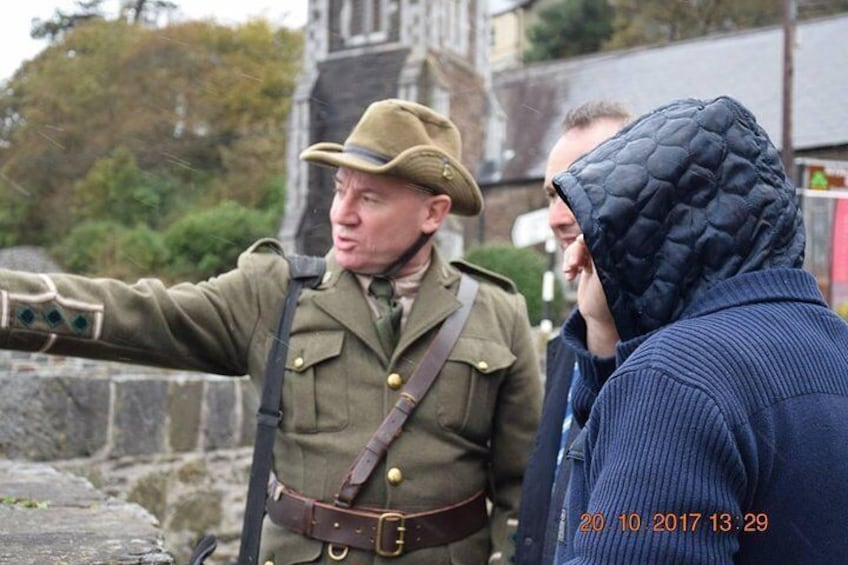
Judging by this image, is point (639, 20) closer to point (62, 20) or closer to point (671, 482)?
point (62, 20)

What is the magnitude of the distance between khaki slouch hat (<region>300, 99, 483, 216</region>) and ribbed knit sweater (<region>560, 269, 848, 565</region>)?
4.49ft

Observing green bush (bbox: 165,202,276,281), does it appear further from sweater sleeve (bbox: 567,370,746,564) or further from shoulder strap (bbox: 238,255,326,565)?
sweater sleeve (bbox: 567,370,746,564)

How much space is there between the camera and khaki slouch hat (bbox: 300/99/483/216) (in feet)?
8.55

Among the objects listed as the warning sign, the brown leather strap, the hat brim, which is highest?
the warning sign

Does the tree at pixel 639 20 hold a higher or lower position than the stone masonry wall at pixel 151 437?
higher

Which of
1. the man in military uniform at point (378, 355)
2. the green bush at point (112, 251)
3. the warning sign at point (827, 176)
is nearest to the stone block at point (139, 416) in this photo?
the man in military uniform at point (378, 355)

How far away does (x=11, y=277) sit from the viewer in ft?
6.72

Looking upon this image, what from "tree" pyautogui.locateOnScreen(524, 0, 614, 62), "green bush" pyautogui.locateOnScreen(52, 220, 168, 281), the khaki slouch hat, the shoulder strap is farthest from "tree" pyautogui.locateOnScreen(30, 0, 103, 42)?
"tree" pyautogui.locateOnScreen(524, 0, 614, 62)

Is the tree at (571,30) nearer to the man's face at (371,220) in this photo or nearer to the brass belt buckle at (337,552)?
the man's face at (371,220)

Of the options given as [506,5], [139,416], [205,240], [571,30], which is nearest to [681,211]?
[139,416]

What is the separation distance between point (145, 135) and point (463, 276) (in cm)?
1567

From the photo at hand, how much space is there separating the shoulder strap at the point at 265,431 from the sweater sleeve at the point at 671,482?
4.50 ft

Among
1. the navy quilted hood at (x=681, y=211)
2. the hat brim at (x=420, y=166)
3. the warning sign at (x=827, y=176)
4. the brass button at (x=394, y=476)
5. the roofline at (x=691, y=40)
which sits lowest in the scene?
the brass button at (x=394, y=476)

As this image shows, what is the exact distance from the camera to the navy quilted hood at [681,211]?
1.34 meters
